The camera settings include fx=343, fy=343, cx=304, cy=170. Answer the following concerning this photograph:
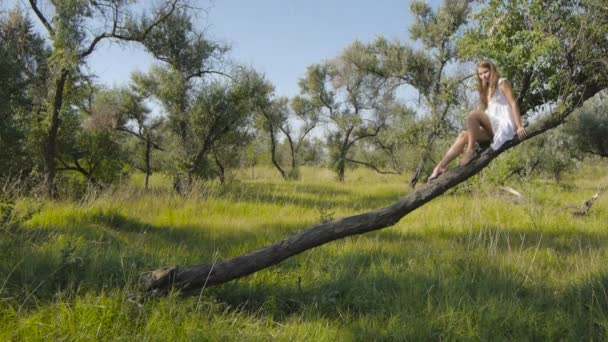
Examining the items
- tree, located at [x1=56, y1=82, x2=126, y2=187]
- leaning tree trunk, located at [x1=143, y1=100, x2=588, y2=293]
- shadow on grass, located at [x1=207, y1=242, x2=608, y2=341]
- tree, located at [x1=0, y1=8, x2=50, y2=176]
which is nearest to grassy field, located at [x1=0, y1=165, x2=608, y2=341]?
shadow on grass, located at [x1=207, y1=242, x2=608, y2=341]

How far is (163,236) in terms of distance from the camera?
6.16 m

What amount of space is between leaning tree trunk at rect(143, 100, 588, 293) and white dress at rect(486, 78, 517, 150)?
9.8 inches

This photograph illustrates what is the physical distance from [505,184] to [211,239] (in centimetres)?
927

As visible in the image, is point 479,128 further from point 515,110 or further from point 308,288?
point 308,288

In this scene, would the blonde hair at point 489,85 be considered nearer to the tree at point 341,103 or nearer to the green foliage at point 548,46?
the green foliage at point 548,46

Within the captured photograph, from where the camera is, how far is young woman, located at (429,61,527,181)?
11.5 feet

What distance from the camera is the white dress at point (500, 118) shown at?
3428 mm

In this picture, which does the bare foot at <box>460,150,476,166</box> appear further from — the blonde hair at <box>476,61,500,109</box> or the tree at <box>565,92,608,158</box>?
the tree at <box>565,92,608,158</box>

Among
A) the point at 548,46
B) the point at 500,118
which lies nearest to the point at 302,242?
the point at 500,118

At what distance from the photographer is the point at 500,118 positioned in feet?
12.6

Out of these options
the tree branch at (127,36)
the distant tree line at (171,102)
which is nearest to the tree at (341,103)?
the distant tree line at (171,102)

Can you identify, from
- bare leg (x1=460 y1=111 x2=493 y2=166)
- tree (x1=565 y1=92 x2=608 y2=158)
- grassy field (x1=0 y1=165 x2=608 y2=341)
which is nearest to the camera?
grassy field (x1=0 y1=165 x2=608 y2=341)

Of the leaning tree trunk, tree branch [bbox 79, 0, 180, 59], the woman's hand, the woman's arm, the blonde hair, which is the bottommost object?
the leaning tree trunk

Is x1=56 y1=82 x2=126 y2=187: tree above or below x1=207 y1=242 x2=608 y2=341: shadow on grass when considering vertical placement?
above
